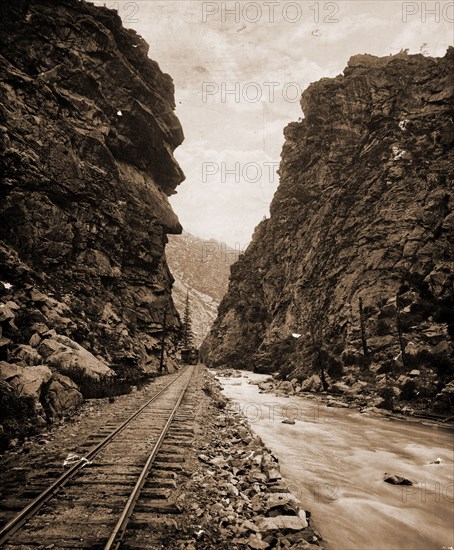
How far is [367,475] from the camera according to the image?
10.8 meters

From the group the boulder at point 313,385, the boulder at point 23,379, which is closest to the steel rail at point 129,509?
the boulder at point 23,379

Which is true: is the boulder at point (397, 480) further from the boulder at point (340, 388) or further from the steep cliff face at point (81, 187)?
the boulder at point (340, 388)

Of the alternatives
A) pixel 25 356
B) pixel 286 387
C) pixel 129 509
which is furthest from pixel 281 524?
pixel 286 387

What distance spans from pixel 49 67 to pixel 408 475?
1843 inches

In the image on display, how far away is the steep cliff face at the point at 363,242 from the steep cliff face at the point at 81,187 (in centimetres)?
2175

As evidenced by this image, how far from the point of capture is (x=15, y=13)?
34781 mm

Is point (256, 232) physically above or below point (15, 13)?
below

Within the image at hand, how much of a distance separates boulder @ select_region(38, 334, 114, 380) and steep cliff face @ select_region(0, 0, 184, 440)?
14 centimetres

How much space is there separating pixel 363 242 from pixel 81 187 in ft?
119

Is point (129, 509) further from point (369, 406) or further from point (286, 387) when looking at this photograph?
point (286, 387)

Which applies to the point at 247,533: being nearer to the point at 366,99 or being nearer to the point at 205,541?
the point at 205,541

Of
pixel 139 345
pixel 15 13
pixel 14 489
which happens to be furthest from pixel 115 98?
pixel 14 489

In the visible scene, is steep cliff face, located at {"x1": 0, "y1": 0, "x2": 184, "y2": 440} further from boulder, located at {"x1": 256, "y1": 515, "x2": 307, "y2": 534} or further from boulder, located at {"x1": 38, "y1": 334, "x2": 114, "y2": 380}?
boulder, located at {"x1": 256, "y1": 515, "x2": 307, "y2": 534}

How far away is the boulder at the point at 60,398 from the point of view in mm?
11656
